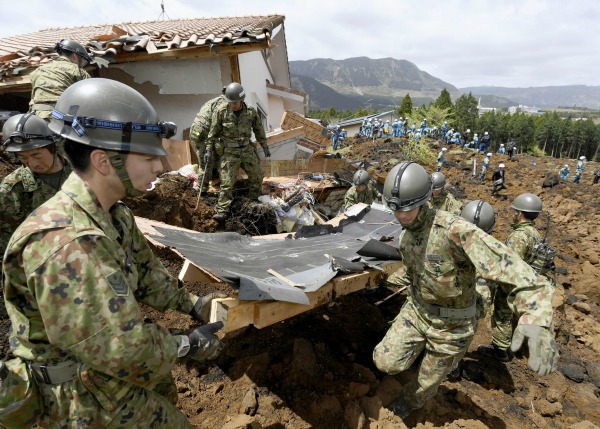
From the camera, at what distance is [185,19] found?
41.9 ft

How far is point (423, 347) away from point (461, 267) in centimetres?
90

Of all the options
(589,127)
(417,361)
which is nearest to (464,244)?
(417,361)

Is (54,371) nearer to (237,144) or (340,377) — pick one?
(340,377)

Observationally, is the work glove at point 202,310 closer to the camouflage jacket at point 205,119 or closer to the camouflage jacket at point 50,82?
the camouflage jacket at point 50,82

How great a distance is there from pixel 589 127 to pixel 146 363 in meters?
58.3

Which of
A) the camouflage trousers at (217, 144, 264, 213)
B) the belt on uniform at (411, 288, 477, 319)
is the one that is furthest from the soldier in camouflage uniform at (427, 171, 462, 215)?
the belt on uniform at (411, 288, 477, 319)

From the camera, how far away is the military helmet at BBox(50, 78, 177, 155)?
1.52 m

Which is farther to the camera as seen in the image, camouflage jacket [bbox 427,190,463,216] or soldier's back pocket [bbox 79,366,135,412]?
camouflage jacket [bbox 427,190,463,216]

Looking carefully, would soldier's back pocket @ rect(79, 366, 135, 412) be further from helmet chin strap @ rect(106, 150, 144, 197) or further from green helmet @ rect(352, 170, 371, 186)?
green helmet @ rect(352, 170, 371, 186)

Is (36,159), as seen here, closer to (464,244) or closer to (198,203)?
(198,203)

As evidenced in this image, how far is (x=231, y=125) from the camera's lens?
20.0 ft

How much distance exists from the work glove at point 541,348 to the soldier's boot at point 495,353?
286 cm

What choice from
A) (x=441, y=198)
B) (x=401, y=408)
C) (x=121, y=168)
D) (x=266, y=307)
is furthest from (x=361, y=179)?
(x=121, y=168)

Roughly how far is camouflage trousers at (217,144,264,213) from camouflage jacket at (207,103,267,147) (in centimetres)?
14
